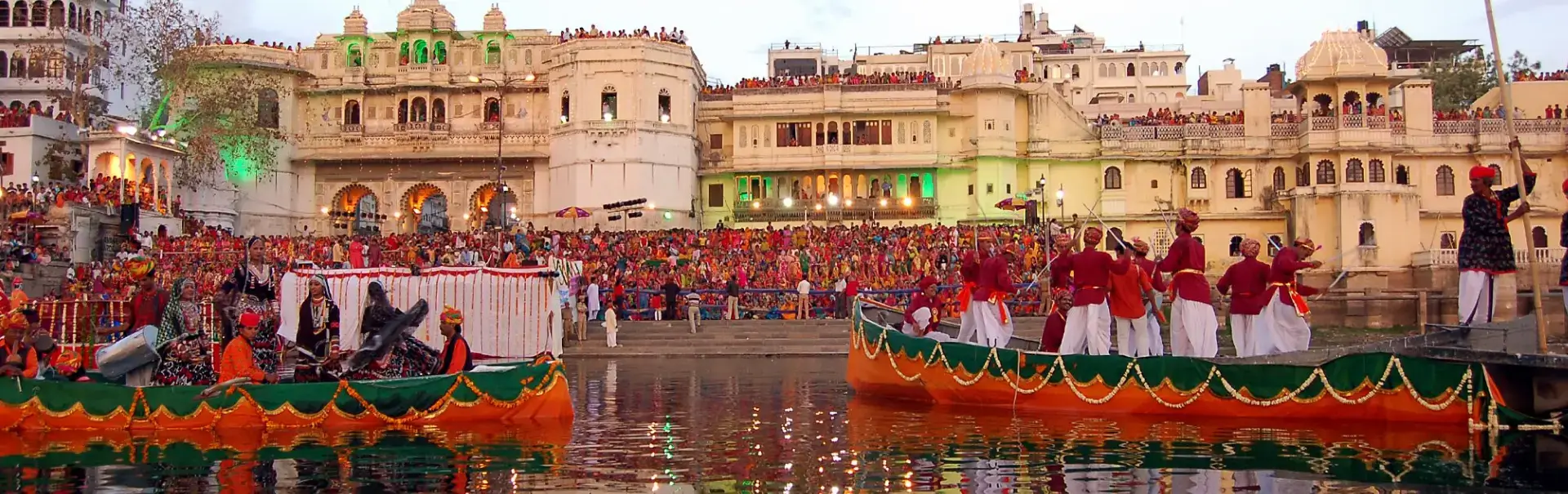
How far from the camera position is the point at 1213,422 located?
1370 centimetres

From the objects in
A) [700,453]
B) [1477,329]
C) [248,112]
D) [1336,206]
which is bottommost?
[700,453]

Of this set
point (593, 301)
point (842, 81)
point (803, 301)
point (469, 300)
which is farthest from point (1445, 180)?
point (469, 300)

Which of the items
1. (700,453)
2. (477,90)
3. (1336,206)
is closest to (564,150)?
(477,90)

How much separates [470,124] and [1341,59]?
106ft

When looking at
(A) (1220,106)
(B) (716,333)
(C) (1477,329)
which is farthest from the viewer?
(A) (1220,106)

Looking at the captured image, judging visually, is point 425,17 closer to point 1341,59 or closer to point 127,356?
point 1341,59

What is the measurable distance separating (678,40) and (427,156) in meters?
10.5

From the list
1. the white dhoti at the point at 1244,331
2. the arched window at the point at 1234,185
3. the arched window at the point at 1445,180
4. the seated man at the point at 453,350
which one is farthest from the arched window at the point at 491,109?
the white dhoti at the point at 1244,331

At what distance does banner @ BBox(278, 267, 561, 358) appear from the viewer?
23.4 metres

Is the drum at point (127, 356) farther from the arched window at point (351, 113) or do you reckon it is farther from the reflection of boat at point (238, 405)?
the arched window at point (351, 113)

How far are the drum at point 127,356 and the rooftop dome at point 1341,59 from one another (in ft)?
136

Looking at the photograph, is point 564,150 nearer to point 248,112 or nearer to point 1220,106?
point 248,112

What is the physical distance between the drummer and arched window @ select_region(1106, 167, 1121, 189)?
4057 centimetres

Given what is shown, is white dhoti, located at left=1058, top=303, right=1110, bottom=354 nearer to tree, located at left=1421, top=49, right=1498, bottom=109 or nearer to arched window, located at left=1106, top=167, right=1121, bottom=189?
arched window, located at left=1106, top=167, right=1121, bottom=189
